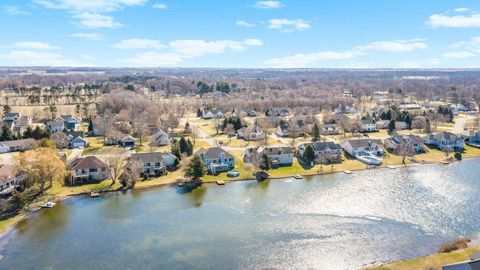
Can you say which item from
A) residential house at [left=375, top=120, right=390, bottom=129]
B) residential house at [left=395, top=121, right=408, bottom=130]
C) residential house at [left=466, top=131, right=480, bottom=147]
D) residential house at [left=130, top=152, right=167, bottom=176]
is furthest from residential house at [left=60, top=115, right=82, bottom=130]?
residential house at [left=466, top=131, right=480, bottom=147]

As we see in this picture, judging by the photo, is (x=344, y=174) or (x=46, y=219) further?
(x=344, y=174)

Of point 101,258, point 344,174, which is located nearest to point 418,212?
point 344,174

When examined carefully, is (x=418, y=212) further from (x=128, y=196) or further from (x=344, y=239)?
(x=128, y=196)

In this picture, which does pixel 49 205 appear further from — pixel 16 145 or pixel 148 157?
pixel 16 145

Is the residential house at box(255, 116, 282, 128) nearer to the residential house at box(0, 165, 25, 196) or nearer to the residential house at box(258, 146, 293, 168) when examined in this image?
the residential house at box(258, 146, 293, 168)

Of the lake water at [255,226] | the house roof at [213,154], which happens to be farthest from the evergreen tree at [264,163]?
the house roof at [213,154]

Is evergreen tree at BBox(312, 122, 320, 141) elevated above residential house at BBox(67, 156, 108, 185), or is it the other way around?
evergreen tree at BBox(312, 122, 320, 141)

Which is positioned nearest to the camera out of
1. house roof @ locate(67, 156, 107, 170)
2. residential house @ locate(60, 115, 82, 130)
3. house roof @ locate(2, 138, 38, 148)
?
house roof @ locate(67, 156, 107, 170)

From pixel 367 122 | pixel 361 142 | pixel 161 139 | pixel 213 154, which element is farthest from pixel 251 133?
pixel 367 122
